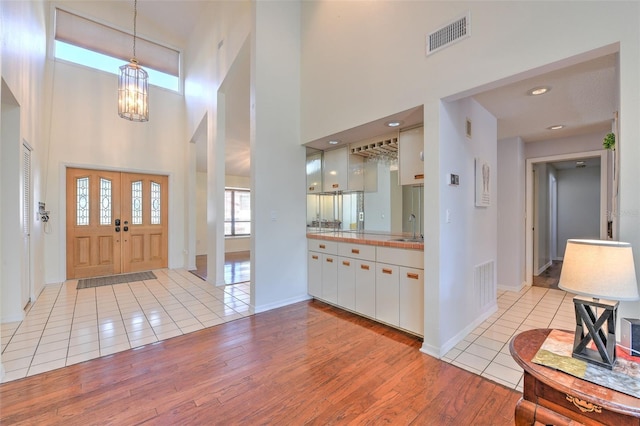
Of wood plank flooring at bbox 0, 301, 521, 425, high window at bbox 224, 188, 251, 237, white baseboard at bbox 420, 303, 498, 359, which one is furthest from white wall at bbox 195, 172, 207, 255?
white baseboard at bbox 420, 303, 498, 359

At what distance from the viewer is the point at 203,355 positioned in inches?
92.4

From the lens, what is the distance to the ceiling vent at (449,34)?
2.11 m

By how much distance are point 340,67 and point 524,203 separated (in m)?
3.67

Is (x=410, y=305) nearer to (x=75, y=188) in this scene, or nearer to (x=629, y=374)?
(x=629, y=374)

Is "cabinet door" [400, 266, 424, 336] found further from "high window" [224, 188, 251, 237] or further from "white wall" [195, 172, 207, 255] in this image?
"white wall" [195, 172, 207, 255]

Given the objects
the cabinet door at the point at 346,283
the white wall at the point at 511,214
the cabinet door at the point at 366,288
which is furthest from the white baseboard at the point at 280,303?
the white wall at the point at 511,214

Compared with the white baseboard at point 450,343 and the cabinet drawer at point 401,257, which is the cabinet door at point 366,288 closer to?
the cabinet drawer at point 401,257

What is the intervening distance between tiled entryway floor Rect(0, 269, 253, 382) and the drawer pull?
2.96 m

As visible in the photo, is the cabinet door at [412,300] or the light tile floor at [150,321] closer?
the light tile floor at [150,321]

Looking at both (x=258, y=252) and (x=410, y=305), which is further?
(x=258, y=252)

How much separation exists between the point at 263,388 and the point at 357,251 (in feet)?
5.61

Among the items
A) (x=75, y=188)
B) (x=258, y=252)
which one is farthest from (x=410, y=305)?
(x=75, y=188)

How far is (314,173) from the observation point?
4180 millimetres

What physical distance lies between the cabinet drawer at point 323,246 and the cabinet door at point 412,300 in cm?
100
